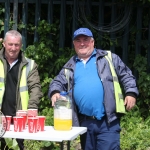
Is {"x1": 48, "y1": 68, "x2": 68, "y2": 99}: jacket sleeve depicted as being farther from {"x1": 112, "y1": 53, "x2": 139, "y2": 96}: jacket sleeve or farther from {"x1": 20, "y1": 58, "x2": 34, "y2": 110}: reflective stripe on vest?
{"x1": 112, "y1": 53, "x2": 139, "y2": 96}: jacket sleeve

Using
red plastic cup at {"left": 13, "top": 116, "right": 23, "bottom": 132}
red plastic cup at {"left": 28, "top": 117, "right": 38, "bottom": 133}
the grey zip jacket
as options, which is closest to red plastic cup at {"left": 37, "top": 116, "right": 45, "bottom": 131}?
red plastic cup at {"left": 28, "top": 117, "right": 38, "bottom": 133}

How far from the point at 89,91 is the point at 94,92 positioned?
0.05 metres

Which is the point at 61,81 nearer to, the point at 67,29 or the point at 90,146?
the point at 90,146

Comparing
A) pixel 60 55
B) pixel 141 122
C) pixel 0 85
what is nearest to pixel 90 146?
pixel 0 85

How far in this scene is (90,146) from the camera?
173 inches

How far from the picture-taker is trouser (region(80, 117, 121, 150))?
4.33 metres

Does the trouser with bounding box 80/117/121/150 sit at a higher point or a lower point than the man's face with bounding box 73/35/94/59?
lower

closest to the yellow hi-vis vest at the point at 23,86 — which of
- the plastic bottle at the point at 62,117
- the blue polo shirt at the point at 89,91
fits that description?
the blue polo shirt at the point at 89,91

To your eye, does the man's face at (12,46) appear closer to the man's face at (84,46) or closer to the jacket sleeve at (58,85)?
the jacket sleeve at (58,85)

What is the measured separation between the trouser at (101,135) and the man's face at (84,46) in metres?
0.65

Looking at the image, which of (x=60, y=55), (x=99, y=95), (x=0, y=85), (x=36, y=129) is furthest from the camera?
(x=60, y=55)

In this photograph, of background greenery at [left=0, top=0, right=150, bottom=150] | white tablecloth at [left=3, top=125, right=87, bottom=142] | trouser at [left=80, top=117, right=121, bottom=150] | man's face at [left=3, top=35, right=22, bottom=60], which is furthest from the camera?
background greenery at [left=0, top=0, right=150, bottom=150]

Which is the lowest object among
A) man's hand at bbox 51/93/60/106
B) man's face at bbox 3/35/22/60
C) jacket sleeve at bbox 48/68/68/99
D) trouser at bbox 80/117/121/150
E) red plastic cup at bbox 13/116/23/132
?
trouser at bbox 80/117/121/150

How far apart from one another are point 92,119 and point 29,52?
10.8 feet
